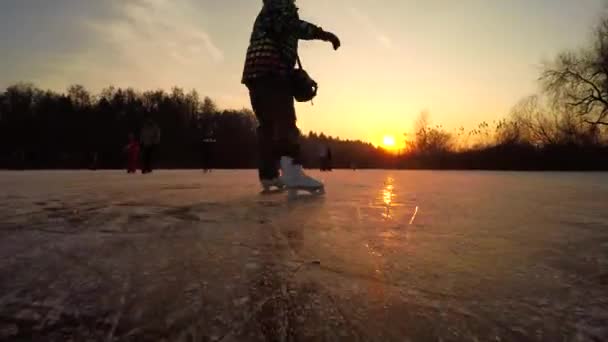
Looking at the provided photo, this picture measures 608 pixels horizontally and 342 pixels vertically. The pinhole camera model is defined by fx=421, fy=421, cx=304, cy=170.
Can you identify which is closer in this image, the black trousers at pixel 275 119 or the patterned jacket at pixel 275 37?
the patterned jacket at pixel 275 37

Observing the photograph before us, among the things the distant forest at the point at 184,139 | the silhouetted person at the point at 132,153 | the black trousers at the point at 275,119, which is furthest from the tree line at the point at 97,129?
the black trousers at the point at 275,119

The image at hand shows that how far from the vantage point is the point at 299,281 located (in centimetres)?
106

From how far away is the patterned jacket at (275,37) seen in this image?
144 inches

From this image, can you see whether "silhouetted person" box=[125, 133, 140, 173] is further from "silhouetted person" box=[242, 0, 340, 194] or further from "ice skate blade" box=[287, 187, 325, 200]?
"ice skate blade" box=[287, 187, 325, 200]

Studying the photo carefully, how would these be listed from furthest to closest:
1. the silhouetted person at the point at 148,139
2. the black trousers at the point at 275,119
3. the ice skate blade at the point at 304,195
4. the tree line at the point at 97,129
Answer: the tree line at the point at 97,129 < the silhouetted person at the point at 148,139 < the black trousers at the point at 275,119 < the ice skate blade at the point at 304,195

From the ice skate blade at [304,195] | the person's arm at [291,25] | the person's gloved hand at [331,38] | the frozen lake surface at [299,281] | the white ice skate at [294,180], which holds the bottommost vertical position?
the frozen lake surface at [299,281]

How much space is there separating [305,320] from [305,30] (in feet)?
10.6

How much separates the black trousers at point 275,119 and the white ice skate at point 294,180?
9 cm

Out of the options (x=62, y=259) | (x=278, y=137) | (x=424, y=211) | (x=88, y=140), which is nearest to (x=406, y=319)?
(x=62, y=259)

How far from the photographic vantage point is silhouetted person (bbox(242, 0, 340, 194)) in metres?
3.67

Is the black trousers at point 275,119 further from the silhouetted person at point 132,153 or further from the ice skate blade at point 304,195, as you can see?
the silhouetted person at point 132,153

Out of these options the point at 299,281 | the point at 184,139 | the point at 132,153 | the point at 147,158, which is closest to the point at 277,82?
the point at 299,281

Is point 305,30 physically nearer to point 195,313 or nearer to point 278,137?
point 278,137

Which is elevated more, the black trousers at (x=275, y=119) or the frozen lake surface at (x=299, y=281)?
the black trousers at (x=275, y=119)
